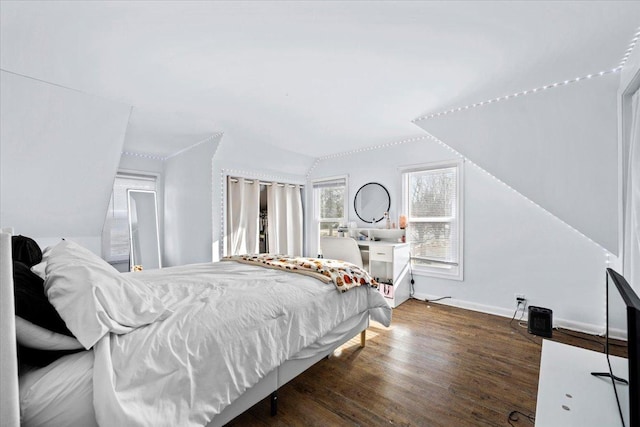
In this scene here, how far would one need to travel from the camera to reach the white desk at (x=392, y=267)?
3443 millimetres

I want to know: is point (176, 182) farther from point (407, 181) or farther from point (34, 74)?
point (407, 181)

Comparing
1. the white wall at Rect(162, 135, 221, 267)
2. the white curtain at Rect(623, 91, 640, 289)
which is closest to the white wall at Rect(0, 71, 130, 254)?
the white wall at Rect(162, 135, 221, 267)

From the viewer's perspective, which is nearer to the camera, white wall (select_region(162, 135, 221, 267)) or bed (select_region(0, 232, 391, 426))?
bed (select_region(0, 232, 391, 426))

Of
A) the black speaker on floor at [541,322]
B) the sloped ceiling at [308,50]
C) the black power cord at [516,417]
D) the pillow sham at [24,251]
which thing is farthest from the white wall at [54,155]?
the black speaker on floor at [541,322]

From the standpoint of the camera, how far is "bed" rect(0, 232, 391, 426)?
88 cm

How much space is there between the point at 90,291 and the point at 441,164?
370cm

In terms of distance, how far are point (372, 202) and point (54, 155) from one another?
383 cm

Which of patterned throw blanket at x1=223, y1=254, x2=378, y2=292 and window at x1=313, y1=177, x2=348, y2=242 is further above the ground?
window at x1=313, y1=177, x2=348, y2=242

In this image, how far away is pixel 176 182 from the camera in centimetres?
434

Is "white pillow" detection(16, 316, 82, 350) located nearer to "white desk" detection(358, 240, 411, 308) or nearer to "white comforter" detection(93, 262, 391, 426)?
"white comforter" detection(93, 262, 391, 426)

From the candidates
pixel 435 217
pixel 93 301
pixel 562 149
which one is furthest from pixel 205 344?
pixel 435 217

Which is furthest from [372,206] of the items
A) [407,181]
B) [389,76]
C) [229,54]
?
[229,54]

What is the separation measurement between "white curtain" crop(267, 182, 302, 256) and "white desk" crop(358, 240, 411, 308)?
157cm

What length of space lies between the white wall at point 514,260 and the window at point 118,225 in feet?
14.4
